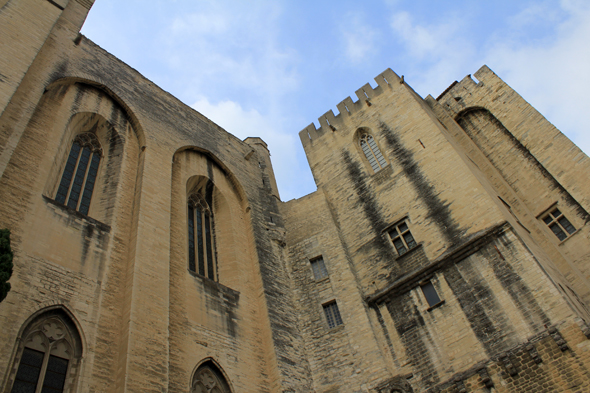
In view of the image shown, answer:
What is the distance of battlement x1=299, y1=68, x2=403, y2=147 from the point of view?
17047 mm

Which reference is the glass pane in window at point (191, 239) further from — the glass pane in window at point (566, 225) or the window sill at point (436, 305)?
the glass pane in window at point (566, 225)

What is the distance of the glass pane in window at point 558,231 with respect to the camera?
12934mm

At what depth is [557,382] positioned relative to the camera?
812cm

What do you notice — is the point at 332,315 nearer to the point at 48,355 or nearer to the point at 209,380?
the point at 209,380

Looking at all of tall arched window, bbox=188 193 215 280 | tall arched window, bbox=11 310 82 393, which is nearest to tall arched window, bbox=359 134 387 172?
tall arched window, bbox=188 193 215 280

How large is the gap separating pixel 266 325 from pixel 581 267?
8452 mm

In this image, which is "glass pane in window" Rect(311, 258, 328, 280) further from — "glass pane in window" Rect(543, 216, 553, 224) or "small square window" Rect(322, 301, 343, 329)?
"glass pane in window" Rect(543, 216, 553, 224)

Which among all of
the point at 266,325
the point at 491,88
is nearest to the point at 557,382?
the point at 266,325

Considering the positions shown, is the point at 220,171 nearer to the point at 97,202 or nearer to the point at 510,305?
the point at 97,202

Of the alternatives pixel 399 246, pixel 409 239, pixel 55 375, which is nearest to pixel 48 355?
pixel 55 375

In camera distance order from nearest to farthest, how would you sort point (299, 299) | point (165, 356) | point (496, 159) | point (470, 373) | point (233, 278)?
point (165, 356)
point (470, 373)
point (233, 278)
point (299, 299)
point (496, 159)

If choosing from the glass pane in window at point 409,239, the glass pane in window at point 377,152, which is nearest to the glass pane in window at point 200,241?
the glass pane in window at point 409,239

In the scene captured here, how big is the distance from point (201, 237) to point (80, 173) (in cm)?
349

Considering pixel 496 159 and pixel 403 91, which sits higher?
pixel 403 91
